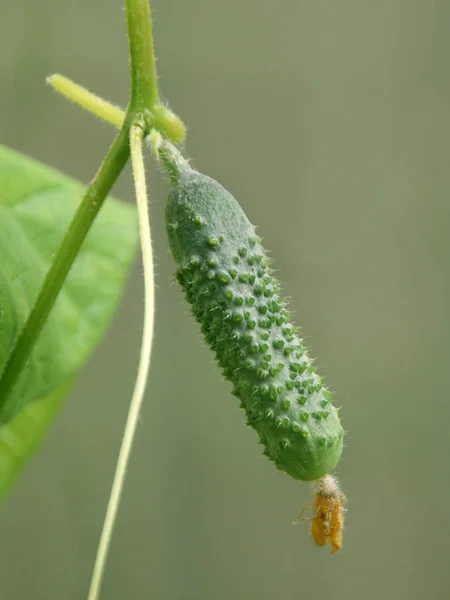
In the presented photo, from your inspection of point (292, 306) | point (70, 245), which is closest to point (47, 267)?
point (70, 245)

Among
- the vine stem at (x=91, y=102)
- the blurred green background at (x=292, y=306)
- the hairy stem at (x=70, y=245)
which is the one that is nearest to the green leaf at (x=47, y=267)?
the hairy stem at (x=70, y=245)

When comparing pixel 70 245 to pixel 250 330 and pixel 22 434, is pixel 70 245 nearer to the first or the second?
pixel 250 330

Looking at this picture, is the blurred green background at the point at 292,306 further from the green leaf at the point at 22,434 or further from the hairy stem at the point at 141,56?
the hairy stem at the point at 141,56

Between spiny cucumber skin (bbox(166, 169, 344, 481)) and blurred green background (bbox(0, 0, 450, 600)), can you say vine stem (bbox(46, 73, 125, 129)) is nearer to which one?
spiny cucumber skin (bbox(166, 169, 344, 481))

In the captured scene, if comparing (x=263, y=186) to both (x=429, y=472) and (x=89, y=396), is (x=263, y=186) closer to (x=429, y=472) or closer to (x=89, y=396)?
(x=89, y=396)

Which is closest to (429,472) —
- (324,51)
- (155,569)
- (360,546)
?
(360,546)

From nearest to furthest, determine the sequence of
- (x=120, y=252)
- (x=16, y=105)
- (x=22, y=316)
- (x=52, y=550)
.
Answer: (x=22, y=316) → (x=120, y=252) → (x=16, y=105) → (x=52, y=550)

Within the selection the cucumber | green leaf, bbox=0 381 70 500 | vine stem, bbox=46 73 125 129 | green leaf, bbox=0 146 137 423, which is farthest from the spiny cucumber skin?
green leaf, bbox=0 381 70 500
